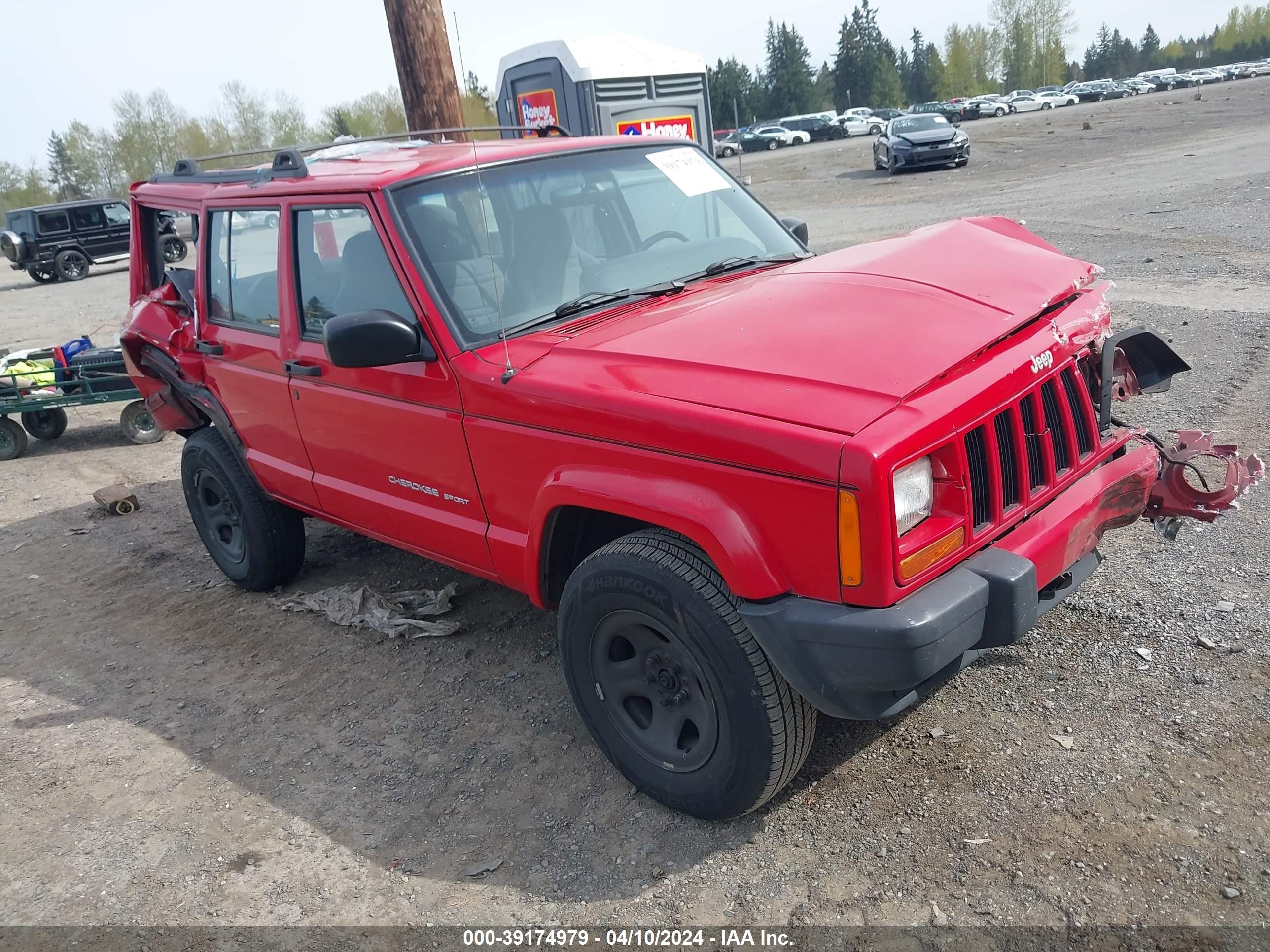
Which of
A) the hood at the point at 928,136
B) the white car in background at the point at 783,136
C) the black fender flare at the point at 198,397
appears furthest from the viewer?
the white car in background at the point at 783,136

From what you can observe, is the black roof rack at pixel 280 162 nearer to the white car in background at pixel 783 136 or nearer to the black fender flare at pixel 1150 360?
the black fender flare at pixel 1150 360

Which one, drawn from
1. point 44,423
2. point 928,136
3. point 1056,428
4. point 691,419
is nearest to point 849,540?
point 691,419

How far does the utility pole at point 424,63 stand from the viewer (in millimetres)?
7305

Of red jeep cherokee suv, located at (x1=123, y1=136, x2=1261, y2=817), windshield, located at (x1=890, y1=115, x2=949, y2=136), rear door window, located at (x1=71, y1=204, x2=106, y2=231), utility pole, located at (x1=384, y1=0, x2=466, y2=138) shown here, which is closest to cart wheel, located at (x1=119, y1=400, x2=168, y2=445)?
utility pole, located at (x1=384, y1=0, x2=466, y2=138)

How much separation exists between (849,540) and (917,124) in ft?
81.4

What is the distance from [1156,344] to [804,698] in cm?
203

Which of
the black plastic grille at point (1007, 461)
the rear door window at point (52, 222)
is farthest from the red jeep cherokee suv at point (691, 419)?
the rear door window at point (52, 222)

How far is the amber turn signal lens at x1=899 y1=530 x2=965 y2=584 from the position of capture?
8.19 feet

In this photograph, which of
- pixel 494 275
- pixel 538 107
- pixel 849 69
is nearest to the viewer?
pixel 494 275

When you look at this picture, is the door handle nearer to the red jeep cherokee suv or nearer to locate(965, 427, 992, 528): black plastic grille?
the red jeep cherokee suv

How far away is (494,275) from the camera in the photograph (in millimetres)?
3260

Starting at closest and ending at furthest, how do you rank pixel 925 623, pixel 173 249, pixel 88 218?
pixel 925 623 → pixel 173 249 → pixel 88 218

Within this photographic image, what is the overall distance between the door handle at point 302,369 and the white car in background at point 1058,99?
58.4m

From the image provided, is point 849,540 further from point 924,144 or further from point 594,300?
point 924,144
